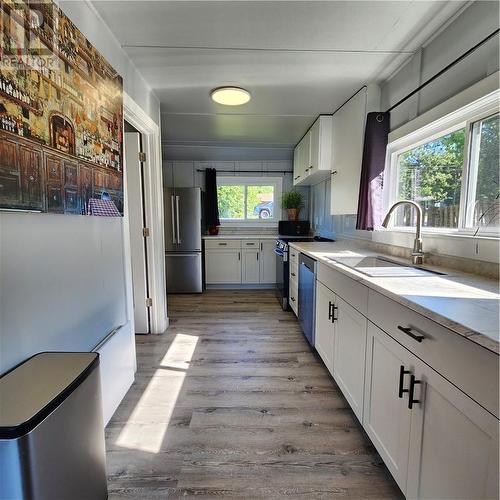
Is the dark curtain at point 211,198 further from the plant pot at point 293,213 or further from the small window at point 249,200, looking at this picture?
the plant pot at point 293,213

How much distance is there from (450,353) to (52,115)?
5.34 feet

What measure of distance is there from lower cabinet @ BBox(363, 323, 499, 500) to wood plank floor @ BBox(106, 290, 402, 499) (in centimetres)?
26

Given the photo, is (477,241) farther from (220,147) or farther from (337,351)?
(220,147)

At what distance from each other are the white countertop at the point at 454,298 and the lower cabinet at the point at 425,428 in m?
0.19

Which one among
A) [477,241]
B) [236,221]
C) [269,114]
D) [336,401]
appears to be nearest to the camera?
[477,241]

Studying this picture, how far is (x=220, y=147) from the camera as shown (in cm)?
429

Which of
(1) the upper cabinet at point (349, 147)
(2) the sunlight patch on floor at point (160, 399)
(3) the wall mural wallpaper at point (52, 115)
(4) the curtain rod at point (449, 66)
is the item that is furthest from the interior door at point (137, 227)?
(4) the curtain rod at point (449, 66)

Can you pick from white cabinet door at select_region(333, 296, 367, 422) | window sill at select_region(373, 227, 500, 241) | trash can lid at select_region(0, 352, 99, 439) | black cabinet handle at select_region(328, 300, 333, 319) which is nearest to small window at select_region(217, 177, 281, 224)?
window sill at select_region(373, 227, 500, 241)

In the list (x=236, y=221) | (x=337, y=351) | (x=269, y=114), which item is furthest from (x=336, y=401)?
(x=236, y=221)

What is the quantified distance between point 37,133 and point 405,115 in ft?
7.37

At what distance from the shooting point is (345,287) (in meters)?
1.65

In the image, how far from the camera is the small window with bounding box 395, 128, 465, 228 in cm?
171

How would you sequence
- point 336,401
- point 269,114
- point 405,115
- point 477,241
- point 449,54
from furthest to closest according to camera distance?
point 269,114, point 405,115, point 336,401, point 449,54, point 477,241

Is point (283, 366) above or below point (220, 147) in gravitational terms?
below
